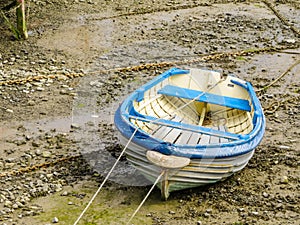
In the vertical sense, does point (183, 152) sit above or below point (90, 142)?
above

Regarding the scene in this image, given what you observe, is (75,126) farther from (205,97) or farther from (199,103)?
(205,97)

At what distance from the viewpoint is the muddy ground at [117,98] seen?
7.82 metres

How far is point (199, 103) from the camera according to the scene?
9180 mm

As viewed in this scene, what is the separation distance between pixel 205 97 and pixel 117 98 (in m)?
1.67

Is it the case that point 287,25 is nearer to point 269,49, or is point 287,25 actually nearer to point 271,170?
point 269,49

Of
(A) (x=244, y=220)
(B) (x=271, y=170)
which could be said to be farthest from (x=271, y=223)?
(B) (x=271, y=170)

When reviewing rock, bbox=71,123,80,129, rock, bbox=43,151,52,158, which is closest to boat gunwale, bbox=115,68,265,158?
rock, bbox=43,151,52,158

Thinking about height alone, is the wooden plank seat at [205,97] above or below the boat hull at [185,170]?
above

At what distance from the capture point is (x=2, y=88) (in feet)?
34.2

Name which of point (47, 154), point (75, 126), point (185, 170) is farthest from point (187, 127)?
point (75, 126)

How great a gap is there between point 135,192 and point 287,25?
5994mm

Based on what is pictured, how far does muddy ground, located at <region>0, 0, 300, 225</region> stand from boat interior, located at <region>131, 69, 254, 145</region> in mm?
536

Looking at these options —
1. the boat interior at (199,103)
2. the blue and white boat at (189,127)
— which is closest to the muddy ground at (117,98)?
the blue and white boat at (189,127)

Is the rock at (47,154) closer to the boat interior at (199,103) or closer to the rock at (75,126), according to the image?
the rock at (75,126)
